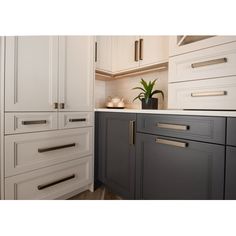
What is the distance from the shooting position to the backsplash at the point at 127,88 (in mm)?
1604

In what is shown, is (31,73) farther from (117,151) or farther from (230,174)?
(230,174)

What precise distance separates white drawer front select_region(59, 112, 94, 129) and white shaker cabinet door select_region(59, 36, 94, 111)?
0.04m

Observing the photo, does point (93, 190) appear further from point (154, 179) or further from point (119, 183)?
point (154, 179)

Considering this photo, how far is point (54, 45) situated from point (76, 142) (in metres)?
0.78

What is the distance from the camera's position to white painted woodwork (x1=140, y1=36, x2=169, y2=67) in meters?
1.39

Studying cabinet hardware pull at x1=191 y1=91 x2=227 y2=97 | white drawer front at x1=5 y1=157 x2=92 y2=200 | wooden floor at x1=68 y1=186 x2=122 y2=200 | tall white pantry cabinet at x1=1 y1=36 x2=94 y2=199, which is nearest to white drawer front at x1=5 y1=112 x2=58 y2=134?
tall white pantry cabinet at x1=1 y1=36 x2=94 y2=199

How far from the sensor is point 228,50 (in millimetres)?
911

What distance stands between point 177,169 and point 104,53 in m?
1.35

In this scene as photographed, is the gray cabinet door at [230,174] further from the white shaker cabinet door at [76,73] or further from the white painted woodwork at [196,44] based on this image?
the white shaker cabinet door at [76,73]

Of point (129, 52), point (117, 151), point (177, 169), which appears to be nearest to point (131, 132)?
point (117, 151)

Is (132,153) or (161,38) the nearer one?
(132,153)

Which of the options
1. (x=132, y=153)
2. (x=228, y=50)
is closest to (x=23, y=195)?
(x=132, y=153)

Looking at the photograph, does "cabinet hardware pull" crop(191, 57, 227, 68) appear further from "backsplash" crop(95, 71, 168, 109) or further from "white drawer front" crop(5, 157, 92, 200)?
"white drawer front" crop(5, 157, 92, 200)

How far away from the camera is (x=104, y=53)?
1.69m
